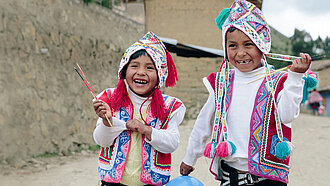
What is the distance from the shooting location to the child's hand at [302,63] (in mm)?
1745

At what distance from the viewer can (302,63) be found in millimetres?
1755

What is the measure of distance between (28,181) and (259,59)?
152 inches

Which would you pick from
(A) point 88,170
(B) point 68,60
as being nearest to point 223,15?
(A) point 88,170

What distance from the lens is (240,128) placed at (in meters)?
2.04

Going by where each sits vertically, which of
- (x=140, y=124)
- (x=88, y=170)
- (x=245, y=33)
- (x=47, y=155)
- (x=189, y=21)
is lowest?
(x=88, y=170)

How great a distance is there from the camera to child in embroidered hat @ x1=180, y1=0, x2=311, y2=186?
6.27 feet

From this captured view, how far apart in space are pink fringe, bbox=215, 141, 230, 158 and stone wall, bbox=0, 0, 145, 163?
3.97 meters

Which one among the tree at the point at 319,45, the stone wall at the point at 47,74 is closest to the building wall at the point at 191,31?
the stone wall at the point at 47,74

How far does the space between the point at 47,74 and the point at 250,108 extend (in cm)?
488

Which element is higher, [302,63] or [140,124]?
[302,63]

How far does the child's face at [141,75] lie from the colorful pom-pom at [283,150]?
850 millimetres

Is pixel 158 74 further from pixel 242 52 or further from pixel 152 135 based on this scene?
pixel 242 52

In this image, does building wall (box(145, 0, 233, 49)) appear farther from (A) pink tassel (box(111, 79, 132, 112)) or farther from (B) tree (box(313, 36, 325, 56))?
(B) tree (box(313, 36, 325, 56))

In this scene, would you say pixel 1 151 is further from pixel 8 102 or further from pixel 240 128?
pixel 240 128
